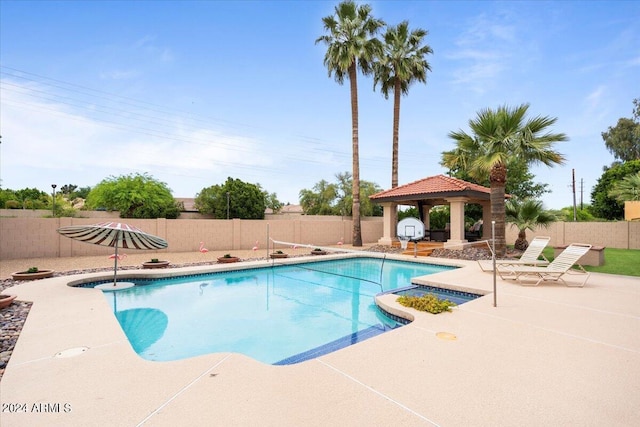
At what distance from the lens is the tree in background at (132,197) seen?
112ft

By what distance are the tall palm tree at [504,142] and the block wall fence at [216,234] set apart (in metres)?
9.99

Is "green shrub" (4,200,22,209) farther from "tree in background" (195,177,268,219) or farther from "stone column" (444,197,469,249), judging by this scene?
"stone column" (444,197,469,249)

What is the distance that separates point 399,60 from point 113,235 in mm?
20618

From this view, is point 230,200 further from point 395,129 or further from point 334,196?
point 395,129

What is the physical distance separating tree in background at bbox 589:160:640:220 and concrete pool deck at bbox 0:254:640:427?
1055 inches

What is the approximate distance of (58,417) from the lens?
8.93ft

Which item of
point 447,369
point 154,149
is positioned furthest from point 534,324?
point 154,149

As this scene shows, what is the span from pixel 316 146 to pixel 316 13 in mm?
18671

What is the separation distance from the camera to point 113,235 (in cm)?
926

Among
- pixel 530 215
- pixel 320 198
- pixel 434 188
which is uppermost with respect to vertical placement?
pixel 320 198

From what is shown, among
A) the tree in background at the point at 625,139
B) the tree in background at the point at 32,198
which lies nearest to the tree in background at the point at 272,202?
the tree in background at the point at 32,198

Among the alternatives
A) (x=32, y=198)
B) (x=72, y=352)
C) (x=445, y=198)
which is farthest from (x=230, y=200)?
(x=32, y=198)

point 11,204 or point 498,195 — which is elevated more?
point 11,204

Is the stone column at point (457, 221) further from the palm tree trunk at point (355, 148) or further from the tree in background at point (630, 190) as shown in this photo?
the palm tree trunk at point (355, 148)
